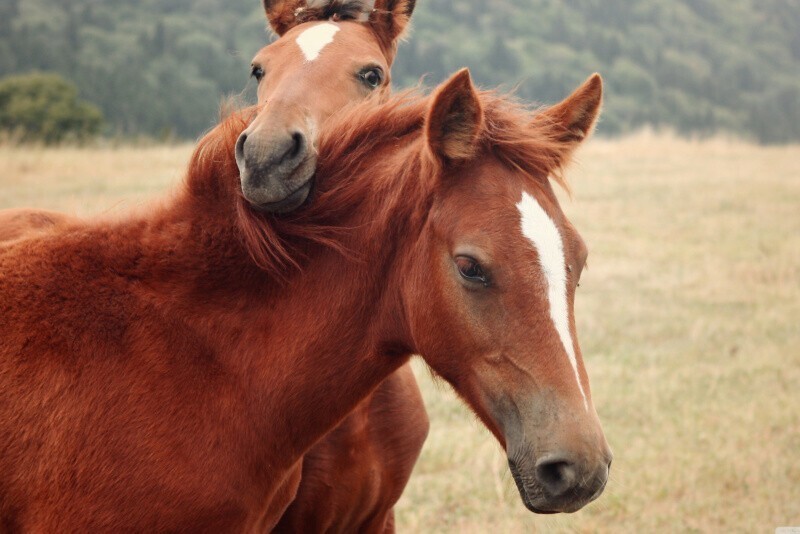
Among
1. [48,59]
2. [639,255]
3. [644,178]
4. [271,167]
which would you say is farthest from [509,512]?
[48,59]

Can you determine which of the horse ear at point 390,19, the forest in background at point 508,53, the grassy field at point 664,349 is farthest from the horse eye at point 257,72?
the forest in background at point 508,53

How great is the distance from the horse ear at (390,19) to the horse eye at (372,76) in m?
0.65

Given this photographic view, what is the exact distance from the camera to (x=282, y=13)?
511 centimetres

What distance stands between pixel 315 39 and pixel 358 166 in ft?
5.92

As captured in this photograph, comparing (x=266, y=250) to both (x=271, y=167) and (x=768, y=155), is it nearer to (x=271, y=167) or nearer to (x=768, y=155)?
(x=271, y=167)

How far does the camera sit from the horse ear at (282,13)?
507 centimetres

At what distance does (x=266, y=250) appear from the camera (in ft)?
9.02

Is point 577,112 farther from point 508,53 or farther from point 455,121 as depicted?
point 508,53

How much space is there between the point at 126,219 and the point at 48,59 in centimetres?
4558

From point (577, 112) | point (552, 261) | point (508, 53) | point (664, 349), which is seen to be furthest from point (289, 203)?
point (508, 53)

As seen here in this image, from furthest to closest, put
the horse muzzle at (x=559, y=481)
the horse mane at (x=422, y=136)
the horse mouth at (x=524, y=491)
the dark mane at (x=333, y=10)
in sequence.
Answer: the dark mane at (x=333, y=10)
the horse mane at (x=422, y=136)
the horse mouth at (x=524, y=491)
the horse muzzle at (x=559, y=481)

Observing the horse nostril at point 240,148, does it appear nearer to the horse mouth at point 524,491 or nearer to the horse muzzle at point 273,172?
the horse muzzle at point 273,172

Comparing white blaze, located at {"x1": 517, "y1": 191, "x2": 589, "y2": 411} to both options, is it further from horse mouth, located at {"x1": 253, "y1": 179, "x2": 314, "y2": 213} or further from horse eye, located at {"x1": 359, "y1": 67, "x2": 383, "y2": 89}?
horse eye, located at {"x1": 359, "y1": 67, "x2": 383, "y2": 89}

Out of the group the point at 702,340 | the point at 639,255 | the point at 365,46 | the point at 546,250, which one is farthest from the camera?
the point at 639,255
